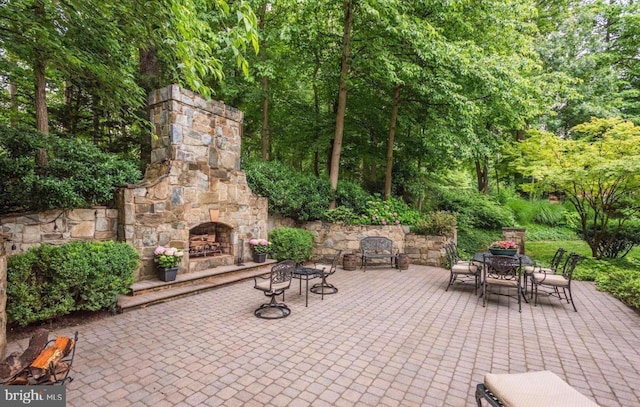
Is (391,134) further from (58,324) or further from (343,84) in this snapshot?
(58,324)

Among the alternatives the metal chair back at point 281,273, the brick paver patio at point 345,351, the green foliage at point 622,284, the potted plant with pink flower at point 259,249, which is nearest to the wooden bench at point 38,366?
the brick paver patio at point 345,351

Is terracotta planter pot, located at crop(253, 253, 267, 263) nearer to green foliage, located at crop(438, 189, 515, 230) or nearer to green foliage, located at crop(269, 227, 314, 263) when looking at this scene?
green foliage, located at crop(269, 227, 314, 263)

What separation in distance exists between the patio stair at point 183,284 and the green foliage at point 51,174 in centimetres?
177

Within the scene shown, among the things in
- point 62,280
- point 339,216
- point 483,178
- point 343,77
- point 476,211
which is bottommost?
point 62,280

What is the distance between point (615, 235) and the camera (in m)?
8.76

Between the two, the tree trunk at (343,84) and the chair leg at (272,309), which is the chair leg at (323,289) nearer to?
the chair leg at (272,309)

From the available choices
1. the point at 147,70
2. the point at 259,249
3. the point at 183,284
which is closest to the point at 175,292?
the point at 183,284

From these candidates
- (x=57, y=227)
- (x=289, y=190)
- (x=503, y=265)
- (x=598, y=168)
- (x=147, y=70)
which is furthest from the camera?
(x=289, y=190)

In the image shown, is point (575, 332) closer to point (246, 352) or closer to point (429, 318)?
point (429, 318)

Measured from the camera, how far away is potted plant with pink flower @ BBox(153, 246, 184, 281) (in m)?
5.79

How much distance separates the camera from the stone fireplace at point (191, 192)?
5852 millimetres

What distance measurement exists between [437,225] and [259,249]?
5367 mm

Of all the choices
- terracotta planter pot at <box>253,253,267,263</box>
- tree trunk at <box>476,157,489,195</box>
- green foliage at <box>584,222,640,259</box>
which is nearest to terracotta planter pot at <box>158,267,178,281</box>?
terracotta planter pot at <box>253,253,267,263</box>

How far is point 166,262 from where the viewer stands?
579 centimetres
